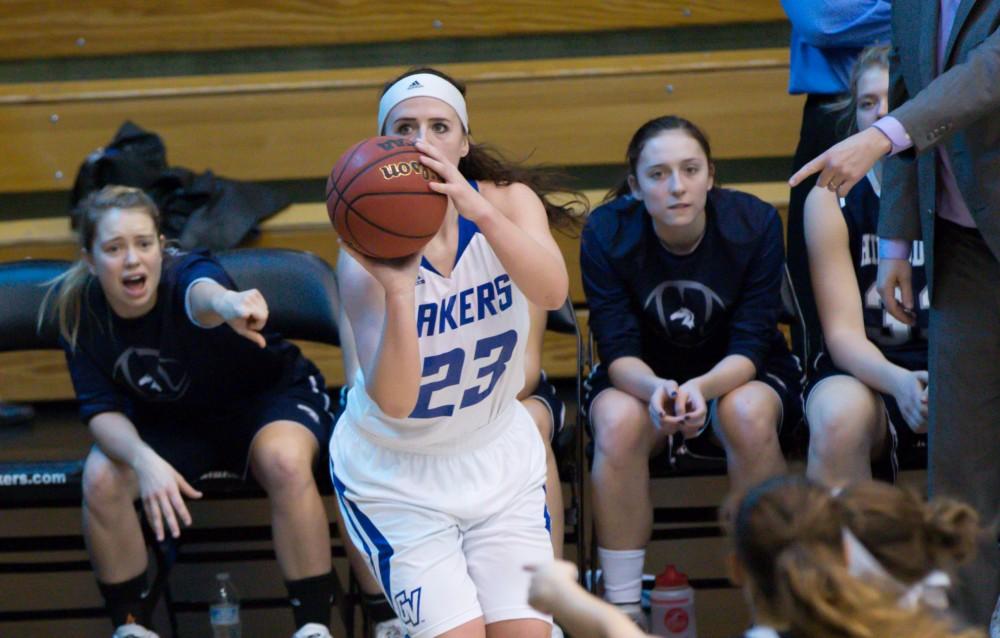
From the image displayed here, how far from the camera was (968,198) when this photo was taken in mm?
2854

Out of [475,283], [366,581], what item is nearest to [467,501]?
[475,283]

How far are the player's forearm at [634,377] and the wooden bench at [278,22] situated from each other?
2179 mm

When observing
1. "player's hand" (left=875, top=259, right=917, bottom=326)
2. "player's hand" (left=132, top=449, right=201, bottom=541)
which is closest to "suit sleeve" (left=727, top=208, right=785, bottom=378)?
"player's hand" (left=875, top=259, right=917, bottom=326)

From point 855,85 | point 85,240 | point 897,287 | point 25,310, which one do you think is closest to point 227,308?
point 85,240

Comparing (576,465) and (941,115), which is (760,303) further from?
(941,115)

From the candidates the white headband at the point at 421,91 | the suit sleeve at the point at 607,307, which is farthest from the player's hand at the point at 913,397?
the white headband at the point at 421,91

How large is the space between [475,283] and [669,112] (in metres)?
2.64

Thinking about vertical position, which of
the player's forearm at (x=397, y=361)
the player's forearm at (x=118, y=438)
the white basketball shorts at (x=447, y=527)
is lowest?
the white basketball shorts at (x=447, y=527)

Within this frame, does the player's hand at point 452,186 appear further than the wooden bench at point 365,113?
No

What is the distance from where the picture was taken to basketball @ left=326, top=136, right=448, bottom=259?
251 centimetres

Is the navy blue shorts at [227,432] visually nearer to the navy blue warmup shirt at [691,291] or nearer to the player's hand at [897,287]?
the navy blue warmup shirt at [691,291]

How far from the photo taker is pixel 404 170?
99.8 inches

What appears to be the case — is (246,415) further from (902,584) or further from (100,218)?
(902,584)

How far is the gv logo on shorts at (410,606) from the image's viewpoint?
270 centimetres
